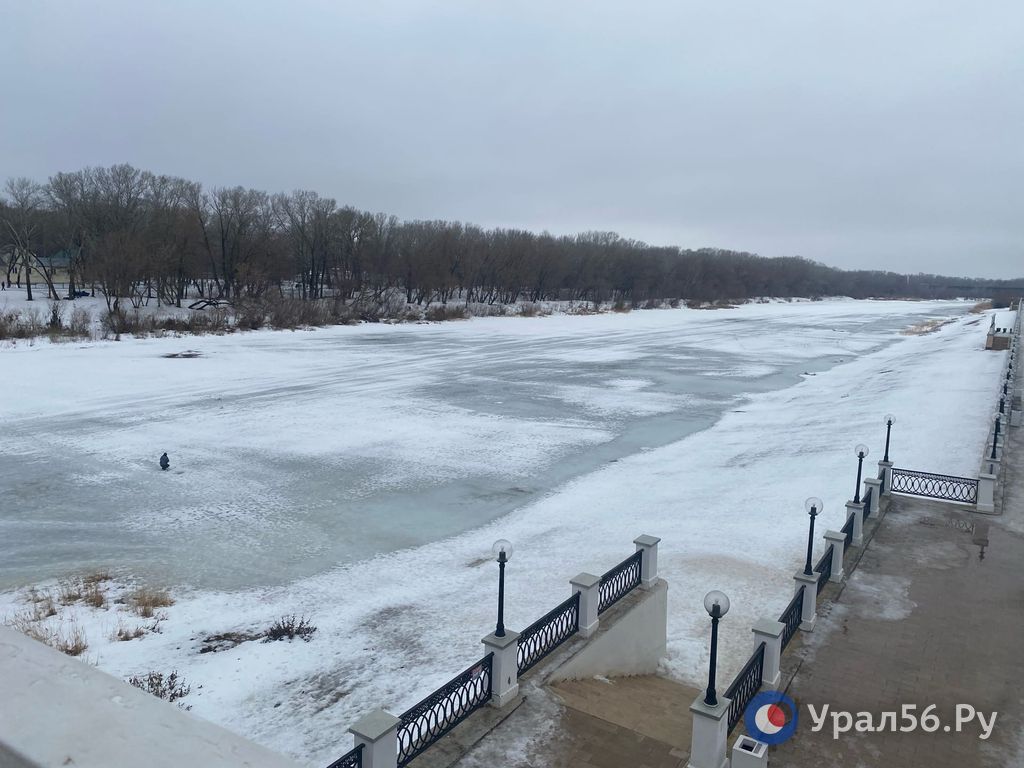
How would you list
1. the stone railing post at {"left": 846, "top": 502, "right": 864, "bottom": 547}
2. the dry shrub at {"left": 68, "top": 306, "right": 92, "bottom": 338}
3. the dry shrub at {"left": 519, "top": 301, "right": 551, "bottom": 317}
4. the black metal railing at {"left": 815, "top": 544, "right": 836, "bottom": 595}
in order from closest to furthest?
the black metal railing at {"left": 815, "top": 544, "right": 836, "bottom": 595} < the stone railing post at {"left": 846, "top": 502, "right": 864, "bottom": 547} < the dry shrub at {"left": 68, "top": 306, "right": 92, "bottom": 338} < the dry shrub at {"left": 519, "top": 301, "right": 551, "bottom": 317}

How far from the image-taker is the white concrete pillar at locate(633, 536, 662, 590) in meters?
10.5

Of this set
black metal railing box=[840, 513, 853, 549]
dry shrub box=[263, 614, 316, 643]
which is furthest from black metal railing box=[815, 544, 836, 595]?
dry shrub box=[263, 614, 316, 643]

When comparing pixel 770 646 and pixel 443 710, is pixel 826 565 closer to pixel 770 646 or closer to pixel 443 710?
pixel 770 646

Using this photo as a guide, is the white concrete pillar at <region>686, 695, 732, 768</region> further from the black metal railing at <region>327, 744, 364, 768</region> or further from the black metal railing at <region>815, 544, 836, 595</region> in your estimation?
the black metal railing at <region>815, 544, 836, 595</region>

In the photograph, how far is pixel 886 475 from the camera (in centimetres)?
1605

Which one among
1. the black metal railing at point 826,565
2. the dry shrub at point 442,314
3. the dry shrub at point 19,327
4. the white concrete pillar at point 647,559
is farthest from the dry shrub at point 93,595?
the dry shrub at point 442,314

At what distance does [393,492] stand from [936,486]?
40.5 feet

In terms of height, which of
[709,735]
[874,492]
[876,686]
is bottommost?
[876,686]

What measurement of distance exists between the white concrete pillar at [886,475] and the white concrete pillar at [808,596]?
6.98m

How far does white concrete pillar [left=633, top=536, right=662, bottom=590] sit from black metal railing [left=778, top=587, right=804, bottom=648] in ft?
6.21

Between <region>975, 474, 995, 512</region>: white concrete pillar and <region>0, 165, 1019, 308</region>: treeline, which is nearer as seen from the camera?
<region>975, 474, 995, 512</region>: white concrete pillar

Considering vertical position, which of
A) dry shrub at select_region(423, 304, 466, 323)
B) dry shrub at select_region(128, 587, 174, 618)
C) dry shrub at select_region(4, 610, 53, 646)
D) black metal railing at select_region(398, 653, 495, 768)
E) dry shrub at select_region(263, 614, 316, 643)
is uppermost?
dry shrub at select_region(423, 304, 466, 323)

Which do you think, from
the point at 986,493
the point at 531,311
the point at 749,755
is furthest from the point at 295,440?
the point at 531,311

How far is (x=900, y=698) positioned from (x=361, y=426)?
19.2 metres
